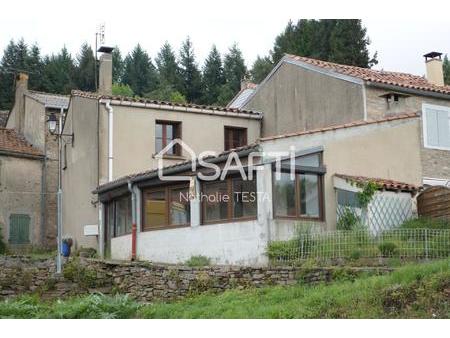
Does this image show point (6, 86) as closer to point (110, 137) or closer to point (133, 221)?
point (110, 137)

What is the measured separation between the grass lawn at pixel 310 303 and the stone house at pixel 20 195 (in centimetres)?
1544

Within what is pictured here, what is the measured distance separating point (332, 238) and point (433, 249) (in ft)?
8.01

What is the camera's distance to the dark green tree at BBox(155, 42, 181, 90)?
211 ft

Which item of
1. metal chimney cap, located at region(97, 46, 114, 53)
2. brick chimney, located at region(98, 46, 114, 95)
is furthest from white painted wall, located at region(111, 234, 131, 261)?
metal chimney cap, located at region(97, 46, 114, 53)

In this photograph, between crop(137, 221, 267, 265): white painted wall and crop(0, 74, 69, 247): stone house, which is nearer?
crop(137, 221, 267, 265): white painted wall

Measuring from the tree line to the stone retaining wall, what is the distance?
30.6m

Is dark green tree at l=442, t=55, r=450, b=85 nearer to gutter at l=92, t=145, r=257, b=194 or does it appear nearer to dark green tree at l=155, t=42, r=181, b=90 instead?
dark green tree at l=155, t=42, r=181, b=90

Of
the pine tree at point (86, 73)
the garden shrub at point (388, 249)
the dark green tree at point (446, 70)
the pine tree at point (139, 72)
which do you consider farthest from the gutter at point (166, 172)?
the pine tree at point (139, 72)

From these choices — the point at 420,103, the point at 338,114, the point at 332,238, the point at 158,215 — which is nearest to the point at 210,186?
the point at 158,215

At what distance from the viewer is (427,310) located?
43.4 ft

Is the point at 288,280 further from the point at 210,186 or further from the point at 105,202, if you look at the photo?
the point at 105,202

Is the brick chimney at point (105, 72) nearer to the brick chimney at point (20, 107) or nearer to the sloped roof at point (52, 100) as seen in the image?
the sloped roof at point (52, 100)

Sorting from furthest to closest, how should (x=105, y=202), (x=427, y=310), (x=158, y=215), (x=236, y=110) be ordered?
(x=236, y=110), (x=105, y=202), (x=158, y=215), (x=427, y=310)

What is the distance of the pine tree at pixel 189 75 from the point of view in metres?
63.6
